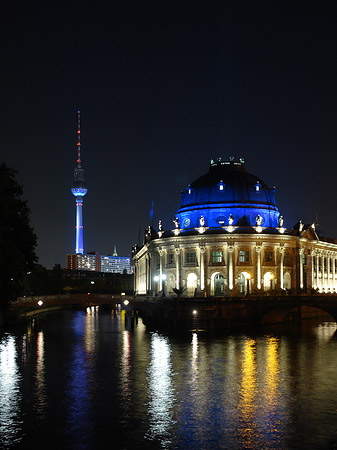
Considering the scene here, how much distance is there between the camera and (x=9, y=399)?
40969 mm

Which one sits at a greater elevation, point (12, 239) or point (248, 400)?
point (12, 239)

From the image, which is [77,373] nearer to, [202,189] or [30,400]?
[30,400]

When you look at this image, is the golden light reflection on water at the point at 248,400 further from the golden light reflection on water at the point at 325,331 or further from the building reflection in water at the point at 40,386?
the golden light reflection on water at the point at 325,331

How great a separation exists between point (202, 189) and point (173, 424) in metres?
97.6

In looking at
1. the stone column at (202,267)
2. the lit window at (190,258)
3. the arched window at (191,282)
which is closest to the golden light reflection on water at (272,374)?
the stone column at (202,267)

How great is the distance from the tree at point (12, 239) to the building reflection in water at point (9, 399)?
734 centimetres

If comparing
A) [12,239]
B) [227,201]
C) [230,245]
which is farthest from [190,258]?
[12,239]

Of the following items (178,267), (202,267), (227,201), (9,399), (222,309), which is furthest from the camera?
(227,201)

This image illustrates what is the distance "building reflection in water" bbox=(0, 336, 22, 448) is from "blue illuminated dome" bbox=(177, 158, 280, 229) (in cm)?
6866

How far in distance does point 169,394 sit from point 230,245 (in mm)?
76410

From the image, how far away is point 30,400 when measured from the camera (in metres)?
40.8

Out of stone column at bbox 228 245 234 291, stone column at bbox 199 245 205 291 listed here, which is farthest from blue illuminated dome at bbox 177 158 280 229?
stone column at bbox 199 245 205 291

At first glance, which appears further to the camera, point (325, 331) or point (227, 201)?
point (227, 201)

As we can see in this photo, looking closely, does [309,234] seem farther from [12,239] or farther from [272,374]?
[272,374]
